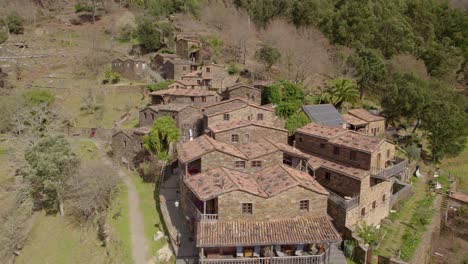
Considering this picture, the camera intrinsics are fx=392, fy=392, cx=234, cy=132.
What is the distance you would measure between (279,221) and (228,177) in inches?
173

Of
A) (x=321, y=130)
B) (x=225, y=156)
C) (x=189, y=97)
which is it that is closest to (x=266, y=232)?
(x=225, y=156)

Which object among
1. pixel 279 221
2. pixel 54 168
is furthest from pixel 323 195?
pixel 54 168

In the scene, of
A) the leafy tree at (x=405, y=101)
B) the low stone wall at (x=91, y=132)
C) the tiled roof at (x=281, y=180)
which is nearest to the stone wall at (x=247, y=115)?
the tiled roof at (x=281, y=180)

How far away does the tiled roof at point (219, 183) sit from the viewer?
972 inches

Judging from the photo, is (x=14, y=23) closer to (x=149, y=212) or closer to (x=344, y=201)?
(x=149, y=212)

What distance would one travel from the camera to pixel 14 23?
85750 millimetres

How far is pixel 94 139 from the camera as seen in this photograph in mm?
49375

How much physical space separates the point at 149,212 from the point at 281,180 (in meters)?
11.9

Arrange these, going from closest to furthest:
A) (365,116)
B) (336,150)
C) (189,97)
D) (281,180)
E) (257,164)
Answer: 1. (281,180)
2. (257,164)
3. (336,150)
4. (365,116)
5. (189,97)

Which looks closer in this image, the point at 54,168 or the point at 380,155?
the point at 380,155

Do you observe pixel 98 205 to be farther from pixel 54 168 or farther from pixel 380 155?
pixel 380 155

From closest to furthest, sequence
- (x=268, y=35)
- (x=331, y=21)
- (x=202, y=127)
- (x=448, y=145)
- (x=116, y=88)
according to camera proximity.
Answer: (x=202, y=127) < (x=448, y=145) < (x=116, y=88) < (x=268, y=35) < (x=331, y=21)

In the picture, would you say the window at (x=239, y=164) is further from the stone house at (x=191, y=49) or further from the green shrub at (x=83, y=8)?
the green shrub at (x=83, y=8)

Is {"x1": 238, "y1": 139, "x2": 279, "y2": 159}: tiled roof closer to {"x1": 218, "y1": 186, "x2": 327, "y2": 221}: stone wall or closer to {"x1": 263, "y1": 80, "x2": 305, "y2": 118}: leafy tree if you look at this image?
{"x1": 218, "y1": 186, "x2": 327, "y2": 221}: stone wall
